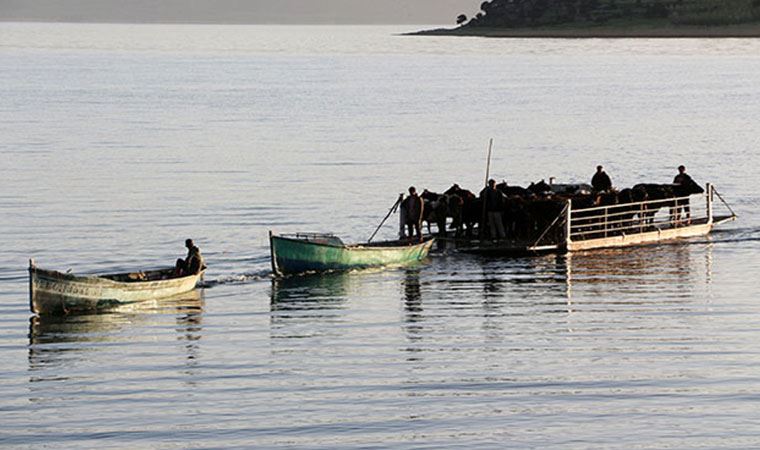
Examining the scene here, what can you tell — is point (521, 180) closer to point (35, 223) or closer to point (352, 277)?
point (35, 223)

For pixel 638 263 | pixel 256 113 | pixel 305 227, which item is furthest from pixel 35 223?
pixel 256 113

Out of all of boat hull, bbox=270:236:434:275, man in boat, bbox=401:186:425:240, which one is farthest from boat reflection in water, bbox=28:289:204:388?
man in boat, bbox=401:186:425:240

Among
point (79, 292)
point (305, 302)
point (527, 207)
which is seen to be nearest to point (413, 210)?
point (527, 207)

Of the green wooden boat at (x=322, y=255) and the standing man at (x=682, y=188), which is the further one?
the standing man at (x=682, y=188)

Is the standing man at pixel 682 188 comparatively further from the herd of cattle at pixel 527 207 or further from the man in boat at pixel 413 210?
the man in boat at pixel 413 210

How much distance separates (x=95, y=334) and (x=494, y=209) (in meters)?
17.2

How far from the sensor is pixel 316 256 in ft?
156

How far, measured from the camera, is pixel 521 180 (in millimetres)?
84500

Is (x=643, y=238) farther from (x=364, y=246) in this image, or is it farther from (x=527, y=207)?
(x=364, y=246)

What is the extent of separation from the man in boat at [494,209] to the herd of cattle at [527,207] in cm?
15

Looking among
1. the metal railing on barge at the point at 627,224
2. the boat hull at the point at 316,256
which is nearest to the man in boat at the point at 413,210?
the boat hull at the point at 316,256

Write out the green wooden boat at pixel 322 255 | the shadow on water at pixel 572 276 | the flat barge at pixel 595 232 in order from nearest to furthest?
the shadow on water at pixel 572 276 < the green wooden boat at pixel 322 255 < the flat barge at pixel 595 232

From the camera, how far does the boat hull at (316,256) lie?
155 feet

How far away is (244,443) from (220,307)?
15344 mm
